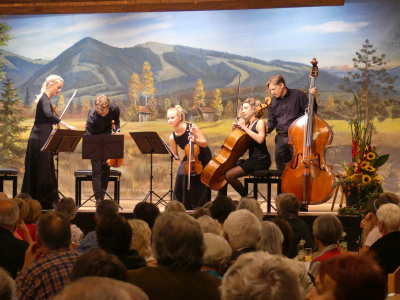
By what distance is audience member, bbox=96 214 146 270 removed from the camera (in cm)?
233

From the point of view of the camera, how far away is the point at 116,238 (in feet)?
7.67

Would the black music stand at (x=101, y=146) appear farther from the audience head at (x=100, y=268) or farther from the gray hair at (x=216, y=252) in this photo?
the audience head at (x=100, y=268)

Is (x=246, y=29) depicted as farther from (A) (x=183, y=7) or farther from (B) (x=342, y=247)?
(B) (x=342, y=247)

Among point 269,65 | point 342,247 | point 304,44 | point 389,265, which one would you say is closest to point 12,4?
point 269,65

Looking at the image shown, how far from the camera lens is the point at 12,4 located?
861 cm

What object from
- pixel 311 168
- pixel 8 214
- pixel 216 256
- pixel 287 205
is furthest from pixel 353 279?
pixel 311 168

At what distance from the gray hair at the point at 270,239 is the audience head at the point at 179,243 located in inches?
29.9

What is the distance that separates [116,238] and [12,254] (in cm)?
94

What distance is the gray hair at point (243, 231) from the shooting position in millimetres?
2588

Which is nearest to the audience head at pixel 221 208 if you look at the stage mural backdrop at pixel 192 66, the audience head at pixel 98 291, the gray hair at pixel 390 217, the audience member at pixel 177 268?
the gray hair at pixel 390 217

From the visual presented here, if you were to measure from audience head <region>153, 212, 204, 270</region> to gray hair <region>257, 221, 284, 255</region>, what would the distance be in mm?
760

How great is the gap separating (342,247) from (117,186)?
12.4ft

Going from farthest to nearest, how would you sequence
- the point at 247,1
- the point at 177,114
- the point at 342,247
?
the point at 247,1 → the point at 177,114 → the point at 342,247

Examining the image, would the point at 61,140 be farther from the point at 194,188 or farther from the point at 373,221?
the point at 373,221
